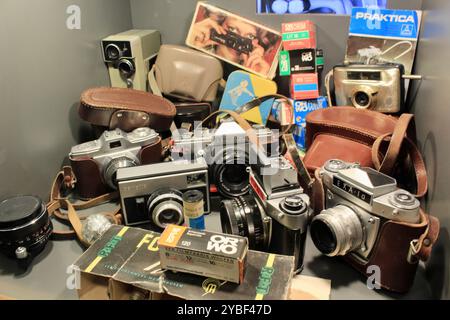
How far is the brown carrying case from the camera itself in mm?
1188

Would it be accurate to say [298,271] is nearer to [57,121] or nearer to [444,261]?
[444,261]

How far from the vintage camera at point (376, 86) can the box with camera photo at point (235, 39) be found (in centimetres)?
30

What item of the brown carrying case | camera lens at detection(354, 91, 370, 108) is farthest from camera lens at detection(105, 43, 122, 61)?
camera lens at detection(354, 91, 370, 108)

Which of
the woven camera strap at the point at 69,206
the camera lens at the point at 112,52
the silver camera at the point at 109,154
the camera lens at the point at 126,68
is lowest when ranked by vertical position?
the woven camera strap at the point at 69,206

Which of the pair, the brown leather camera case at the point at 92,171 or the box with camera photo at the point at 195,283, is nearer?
the box with camera photo at the point at 195,283

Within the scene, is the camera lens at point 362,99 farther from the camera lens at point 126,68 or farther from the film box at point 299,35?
the camera lens at point 126,68

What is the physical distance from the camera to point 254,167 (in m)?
0.99

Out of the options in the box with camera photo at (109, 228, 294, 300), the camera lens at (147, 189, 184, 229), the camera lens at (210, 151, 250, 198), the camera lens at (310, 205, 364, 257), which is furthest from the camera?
the camera lens at (210, 151, 250, 198)

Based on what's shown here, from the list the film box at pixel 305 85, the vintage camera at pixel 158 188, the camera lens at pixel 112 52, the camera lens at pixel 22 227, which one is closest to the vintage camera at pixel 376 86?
the film box at pixel 305 85

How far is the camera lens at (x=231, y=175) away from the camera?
1053 mm

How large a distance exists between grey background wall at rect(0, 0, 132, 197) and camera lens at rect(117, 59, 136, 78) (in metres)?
0.09

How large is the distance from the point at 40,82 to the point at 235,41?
72 centimetres

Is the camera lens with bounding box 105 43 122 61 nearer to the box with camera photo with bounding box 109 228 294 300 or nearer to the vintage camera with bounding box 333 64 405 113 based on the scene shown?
the vintage camera with bounding box 333 64 405 113

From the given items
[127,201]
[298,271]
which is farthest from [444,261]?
[127,201]
